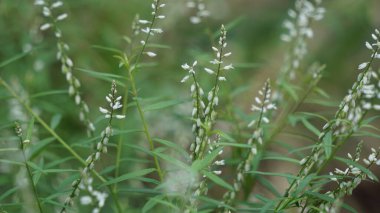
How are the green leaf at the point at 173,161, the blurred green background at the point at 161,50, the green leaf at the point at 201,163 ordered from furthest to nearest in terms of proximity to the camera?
the blurred green background at the point at 161,50 < the green leaf at the point at 173,161 < the green leaf at the point at 201,163

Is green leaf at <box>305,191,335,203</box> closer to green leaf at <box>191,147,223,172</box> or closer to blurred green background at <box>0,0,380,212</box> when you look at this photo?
green leaf at <box>191,147,223,172</box>

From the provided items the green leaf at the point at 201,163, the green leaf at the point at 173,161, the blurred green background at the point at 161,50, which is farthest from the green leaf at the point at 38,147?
the green leaf at the point at 201,163

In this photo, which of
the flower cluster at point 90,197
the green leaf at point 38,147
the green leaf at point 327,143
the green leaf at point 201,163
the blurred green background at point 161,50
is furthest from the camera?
the blurred green background at point 161,50

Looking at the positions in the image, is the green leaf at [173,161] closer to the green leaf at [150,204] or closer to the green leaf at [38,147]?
the green leaf at [150,204]

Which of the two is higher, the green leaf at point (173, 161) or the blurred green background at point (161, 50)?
the green leaf at point (173, 161)

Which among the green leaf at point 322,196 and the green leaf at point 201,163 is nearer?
the green leaf at point 201,163

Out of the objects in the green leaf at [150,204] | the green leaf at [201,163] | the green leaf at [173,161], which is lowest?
the green leaf at [150,204]

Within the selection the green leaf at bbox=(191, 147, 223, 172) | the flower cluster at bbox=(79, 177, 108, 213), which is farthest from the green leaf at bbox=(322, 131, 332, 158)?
the flower cluster at bbox=(79, 177, 108, 213)

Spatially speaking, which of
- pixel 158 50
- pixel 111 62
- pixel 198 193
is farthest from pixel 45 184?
pixel 158 50

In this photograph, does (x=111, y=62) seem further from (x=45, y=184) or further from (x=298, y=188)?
(x=298, y=188)
